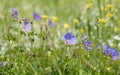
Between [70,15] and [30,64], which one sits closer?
[30,64]

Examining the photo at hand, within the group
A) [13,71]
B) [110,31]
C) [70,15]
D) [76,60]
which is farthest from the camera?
[70,15]

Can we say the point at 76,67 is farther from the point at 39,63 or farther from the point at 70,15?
the point at 70,15

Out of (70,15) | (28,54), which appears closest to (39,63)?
(28,54)

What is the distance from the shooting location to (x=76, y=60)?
112 inches

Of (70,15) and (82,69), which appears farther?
(70,15)

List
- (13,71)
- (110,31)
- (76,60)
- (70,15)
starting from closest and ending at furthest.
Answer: (13,71) → (76,60) → (110,31) → (70,15)

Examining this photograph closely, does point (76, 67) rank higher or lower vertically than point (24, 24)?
lower

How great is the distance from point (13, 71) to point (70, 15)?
434cm

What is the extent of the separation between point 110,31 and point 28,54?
6.52ft

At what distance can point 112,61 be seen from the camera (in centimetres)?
298

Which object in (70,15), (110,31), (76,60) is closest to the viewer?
(76,60)

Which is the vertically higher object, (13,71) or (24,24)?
(24,24)

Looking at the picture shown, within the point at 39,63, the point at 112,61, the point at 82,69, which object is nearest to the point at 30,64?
the point at 39,63

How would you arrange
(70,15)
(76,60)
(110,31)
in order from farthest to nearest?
(70,15)
(110,31)
(76,60)
